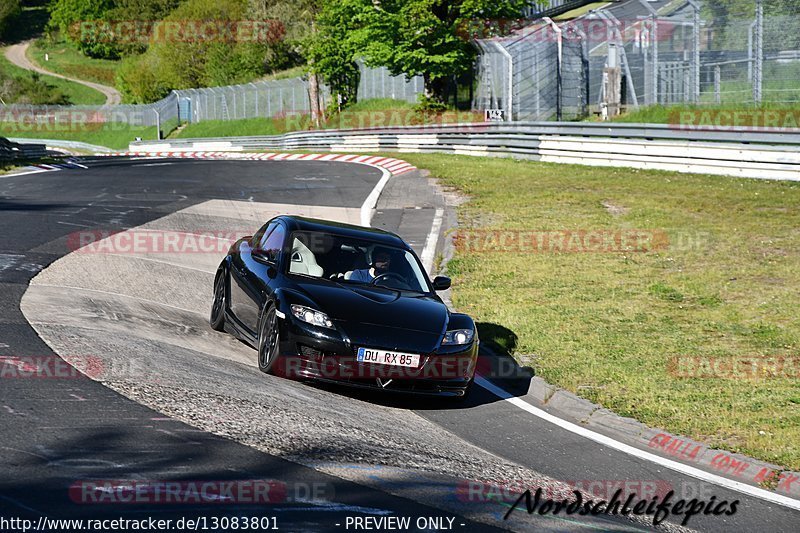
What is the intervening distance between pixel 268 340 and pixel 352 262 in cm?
145

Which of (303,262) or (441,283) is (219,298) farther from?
(441,283)

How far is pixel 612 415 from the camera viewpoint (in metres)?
9.12

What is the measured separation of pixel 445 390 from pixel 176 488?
3913 mm

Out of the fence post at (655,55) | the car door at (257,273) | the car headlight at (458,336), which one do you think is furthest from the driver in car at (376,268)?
the fence post at (655,55)

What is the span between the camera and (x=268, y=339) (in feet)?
30.4

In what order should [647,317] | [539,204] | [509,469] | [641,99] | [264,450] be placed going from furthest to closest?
1. [641,99]
2. [539,204]
3. [647,317]
4. [509,469]
5. [264,450]

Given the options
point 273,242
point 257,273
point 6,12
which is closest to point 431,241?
point 273,242

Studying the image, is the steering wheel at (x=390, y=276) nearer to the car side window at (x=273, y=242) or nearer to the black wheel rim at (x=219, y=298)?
the car side window at (x=273, y=242)

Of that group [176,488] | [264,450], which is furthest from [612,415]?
[176,488]

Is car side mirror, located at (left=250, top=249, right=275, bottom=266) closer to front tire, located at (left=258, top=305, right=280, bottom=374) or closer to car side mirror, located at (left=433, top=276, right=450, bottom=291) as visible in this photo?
front tire, located at (left=258, top=305, right=280, bottom=374)

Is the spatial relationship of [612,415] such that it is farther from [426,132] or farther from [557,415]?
[426,132]

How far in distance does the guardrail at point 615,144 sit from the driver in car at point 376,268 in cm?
1427

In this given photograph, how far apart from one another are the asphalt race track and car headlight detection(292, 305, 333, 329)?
1.86 ft

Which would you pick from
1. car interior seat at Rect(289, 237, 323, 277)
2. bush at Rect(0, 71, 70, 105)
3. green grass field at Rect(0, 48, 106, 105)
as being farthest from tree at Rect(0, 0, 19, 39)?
car interior seat at Rect(289, 237, 323, 277)
